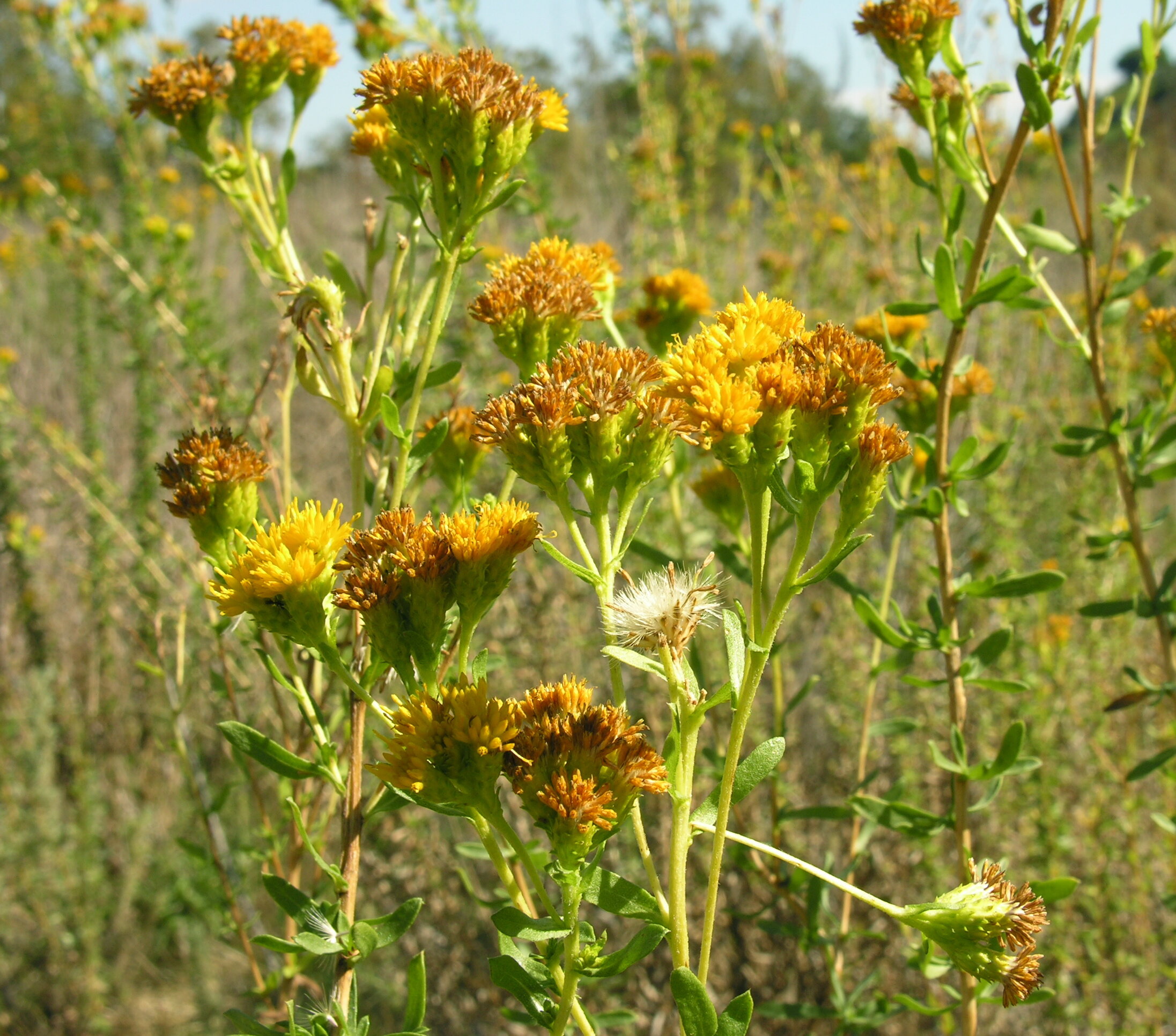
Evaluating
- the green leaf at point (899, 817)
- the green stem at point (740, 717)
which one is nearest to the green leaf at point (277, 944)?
the green stem at point (740, 717)

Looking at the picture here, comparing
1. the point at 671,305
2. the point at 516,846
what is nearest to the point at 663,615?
the point at 516,846

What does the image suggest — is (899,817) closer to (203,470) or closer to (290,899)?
(290,899)

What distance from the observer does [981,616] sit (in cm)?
319

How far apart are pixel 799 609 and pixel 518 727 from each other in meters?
3.60

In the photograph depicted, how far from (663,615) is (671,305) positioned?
3.69 ft

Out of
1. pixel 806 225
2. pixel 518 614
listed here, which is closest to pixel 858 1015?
pixel 518 614

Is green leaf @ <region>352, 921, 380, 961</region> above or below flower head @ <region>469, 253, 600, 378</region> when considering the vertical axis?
below

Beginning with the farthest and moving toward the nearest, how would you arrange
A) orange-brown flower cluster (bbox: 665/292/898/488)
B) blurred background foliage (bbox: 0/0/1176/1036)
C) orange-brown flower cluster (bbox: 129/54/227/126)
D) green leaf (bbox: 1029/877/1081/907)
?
blurred background foliage (bbox: 0/0/1176/1036) < orange-brown flower cluster (bbox: 129/54/227/126) < green leaf (bbox: 1029/877/1081/907) < orange-brown flower cluster (bbox: 665/292/898/488)

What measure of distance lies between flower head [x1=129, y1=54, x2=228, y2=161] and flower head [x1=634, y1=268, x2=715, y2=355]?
88 cm

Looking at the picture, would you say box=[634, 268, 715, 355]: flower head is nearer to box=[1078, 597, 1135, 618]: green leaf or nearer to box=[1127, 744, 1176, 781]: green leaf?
box=[1078, 597, 1135, 618]: green leaf

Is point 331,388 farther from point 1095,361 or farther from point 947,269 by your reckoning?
point 1095,361

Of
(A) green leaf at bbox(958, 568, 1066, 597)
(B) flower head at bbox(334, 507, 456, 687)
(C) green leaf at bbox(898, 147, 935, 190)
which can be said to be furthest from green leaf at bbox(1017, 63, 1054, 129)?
(B) flower head at bbox(334, 507, 456, 687)

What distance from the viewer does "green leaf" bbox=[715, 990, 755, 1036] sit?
87 cm

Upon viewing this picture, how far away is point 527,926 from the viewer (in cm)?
90
